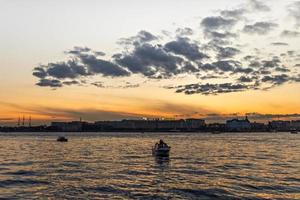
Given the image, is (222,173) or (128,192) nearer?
(128,192)

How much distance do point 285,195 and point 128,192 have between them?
15981 millimetres

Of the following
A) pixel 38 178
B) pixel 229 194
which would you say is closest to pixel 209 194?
pixel 229 194

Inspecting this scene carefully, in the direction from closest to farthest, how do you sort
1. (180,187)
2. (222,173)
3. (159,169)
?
(180,187) → (222,173) → (159,169)

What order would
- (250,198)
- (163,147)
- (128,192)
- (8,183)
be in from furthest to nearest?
(163,147)
(8,183)
(128,192)
(250,198)

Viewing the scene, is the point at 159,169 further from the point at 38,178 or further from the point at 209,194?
the point at 209,194

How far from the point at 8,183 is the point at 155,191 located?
18.4 metres

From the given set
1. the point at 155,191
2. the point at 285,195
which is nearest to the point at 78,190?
the point at 155,191

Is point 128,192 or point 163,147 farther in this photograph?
point 163,147

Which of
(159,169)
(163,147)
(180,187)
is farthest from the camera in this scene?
(163,147)

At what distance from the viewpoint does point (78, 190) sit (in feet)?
146

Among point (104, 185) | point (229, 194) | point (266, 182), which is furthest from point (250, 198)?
point (104, 185)

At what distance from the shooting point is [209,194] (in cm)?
4231

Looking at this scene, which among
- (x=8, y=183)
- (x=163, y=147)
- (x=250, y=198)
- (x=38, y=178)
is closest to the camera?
(x=250, y=198)

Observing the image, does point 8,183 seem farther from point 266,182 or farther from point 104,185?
point 266,182
